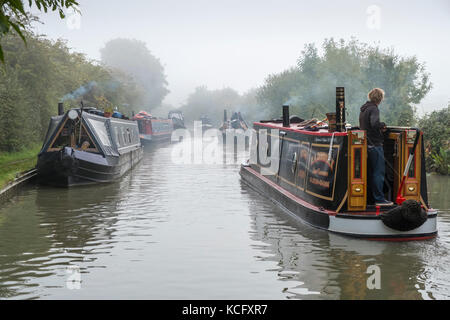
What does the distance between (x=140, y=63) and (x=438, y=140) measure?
7719 cm

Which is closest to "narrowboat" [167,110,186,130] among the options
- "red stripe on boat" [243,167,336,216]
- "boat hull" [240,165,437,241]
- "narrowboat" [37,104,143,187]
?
"narrowboat" [37,104,143,187]

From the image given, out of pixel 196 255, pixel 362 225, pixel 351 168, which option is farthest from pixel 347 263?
pixel 196 255

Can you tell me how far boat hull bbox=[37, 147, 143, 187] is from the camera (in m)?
16.1

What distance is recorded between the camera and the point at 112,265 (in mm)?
7777

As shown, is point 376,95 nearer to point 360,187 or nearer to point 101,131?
point 360,187

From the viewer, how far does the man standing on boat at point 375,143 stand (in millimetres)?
9094

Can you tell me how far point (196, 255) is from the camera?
8305 millimetres

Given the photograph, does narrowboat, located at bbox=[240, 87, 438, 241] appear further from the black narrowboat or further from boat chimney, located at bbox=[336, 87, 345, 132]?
the black narrowboat

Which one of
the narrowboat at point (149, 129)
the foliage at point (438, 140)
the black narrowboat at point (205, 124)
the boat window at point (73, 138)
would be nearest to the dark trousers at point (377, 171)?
the foliage at point (438, 140)

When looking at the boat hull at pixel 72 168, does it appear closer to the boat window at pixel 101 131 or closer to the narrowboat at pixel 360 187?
the boat window at pixel 101 131

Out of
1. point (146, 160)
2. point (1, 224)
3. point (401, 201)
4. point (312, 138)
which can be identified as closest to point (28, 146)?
point (146, 160)

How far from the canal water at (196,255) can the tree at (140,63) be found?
257ft

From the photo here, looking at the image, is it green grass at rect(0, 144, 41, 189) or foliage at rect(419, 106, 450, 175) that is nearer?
green grass at rect(0, 144, 41, 189)

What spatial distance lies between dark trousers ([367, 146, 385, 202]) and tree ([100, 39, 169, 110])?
81.4 metres
